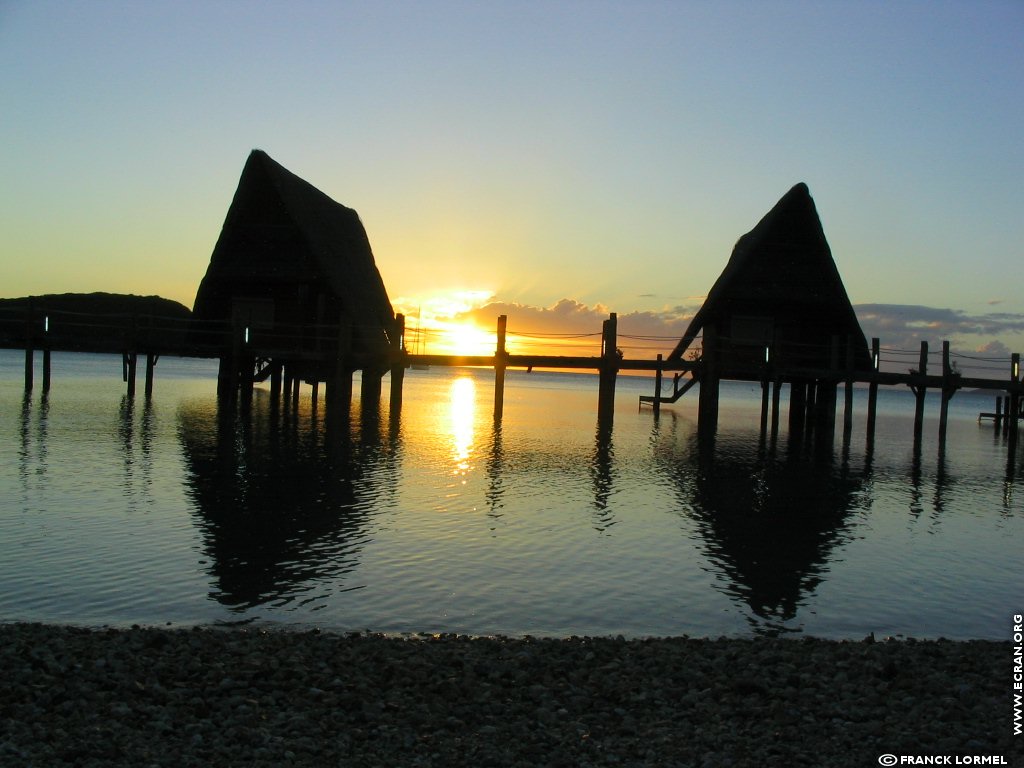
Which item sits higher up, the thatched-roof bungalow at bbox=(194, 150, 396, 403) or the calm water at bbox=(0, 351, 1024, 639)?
the thatched-roof bungalow at bbox=(194, 150, 396, 403)

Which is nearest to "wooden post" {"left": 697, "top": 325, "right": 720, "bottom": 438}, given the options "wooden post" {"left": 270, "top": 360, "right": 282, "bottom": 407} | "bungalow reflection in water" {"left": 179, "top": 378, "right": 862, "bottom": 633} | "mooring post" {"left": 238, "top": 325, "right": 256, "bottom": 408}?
"bungalow reflection in water" {"left": 179, "top": 378, "right": 862, "bottom": 633}

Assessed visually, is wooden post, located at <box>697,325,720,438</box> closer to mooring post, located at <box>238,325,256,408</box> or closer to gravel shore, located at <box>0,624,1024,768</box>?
mooring post, located at <box>238,325,256,408</box>

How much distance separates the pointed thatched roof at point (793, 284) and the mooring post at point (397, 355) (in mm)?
10277

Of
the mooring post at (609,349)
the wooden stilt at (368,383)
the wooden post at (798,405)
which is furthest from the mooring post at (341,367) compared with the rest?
the wooden post at (798,405)

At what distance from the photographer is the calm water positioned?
7.73 m

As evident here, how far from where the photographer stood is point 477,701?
5426 mm

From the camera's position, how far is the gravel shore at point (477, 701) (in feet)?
15.4

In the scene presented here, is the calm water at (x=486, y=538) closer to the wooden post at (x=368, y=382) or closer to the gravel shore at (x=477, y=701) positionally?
the gravel shore at (x=477, y=701)

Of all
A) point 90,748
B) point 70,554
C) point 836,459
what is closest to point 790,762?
point 90,748

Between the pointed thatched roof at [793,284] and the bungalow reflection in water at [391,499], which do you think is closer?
the bungalow reflection in water at [391,499]

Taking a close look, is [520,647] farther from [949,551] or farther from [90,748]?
[949,551]

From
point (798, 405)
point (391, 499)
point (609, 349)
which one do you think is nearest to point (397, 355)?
point (609, 349)

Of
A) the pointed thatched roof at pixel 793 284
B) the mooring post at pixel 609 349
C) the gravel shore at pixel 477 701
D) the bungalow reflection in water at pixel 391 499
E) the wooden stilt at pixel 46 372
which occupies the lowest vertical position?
the bungalow reflection in water at pixel 391 499

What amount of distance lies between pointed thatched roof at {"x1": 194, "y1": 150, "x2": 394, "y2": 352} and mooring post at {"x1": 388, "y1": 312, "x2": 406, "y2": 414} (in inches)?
48.5
